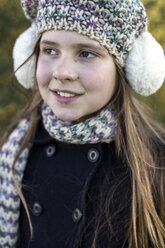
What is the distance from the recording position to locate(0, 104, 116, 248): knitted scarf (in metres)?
1.68

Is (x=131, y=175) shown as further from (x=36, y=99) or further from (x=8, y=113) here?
(x=8, y=113)

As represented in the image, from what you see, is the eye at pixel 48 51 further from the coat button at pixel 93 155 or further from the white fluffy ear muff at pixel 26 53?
the coat button at pixel 93 155

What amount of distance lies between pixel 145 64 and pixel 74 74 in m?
0.40

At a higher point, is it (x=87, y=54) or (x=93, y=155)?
(x=87, y=54)

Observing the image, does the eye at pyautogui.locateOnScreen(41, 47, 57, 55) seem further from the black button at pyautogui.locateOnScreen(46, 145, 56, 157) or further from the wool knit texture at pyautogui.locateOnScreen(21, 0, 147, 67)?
the black button at pyautogui.locateOnScreen(46, 145, 56, 157)

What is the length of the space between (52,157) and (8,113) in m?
0.88

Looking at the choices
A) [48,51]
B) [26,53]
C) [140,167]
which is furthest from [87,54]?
[140,167]

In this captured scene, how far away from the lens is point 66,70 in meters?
1.55

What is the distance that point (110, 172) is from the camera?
5.75 feet

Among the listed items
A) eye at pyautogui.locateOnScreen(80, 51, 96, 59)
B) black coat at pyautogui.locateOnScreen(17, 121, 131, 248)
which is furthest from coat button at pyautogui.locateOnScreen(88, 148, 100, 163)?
eye at pyautogui.locateOnScreen(80, 51, 96, 59)

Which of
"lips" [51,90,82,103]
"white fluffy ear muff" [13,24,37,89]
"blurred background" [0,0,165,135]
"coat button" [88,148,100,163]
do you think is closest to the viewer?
"lips" [51,90,82,103]

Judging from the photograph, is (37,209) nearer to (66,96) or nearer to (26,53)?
(66,96)

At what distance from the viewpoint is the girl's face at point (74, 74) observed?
5.13ft

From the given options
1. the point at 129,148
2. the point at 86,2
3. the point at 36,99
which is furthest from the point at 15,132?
the point at 86,2
